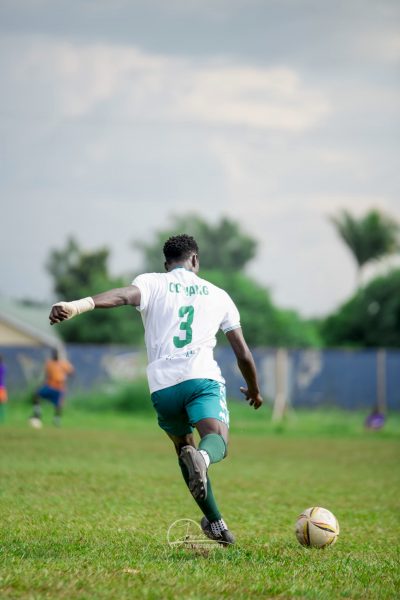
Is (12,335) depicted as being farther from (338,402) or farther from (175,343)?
(175,343)

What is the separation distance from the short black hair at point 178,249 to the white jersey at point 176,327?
20cm

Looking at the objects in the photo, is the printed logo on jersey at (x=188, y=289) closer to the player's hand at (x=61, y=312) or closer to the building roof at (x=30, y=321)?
the player's hand at (x=61, y=312)

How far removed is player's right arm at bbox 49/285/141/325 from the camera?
6.22 m

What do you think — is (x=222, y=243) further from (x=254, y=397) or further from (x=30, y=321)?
(x=254, y=397)

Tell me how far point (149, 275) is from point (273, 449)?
15.3m

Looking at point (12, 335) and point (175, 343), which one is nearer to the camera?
point (175, 343)

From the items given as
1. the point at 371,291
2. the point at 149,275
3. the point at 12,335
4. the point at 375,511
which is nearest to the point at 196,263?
the point at 149,275

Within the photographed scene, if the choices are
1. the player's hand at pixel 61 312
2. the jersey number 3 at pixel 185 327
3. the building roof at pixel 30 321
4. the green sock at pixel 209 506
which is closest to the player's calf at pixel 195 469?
the green sock at pixel 209 506

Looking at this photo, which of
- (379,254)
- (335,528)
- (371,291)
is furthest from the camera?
(379,254)

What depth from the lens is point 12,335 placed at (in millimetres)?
50250

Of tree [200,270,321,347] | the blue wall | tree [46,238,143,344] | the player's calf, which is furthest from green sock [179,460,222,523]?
tree [200,270,321,347]

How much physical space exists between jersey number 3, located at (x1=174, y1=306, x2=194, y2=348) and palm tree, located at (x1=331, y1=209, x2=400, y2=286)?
57249 mm

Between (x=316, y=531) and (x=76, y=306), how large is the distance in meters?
2.86

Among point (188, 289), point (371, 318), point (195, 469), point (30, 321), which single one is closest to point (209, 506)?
point (195, 469)
